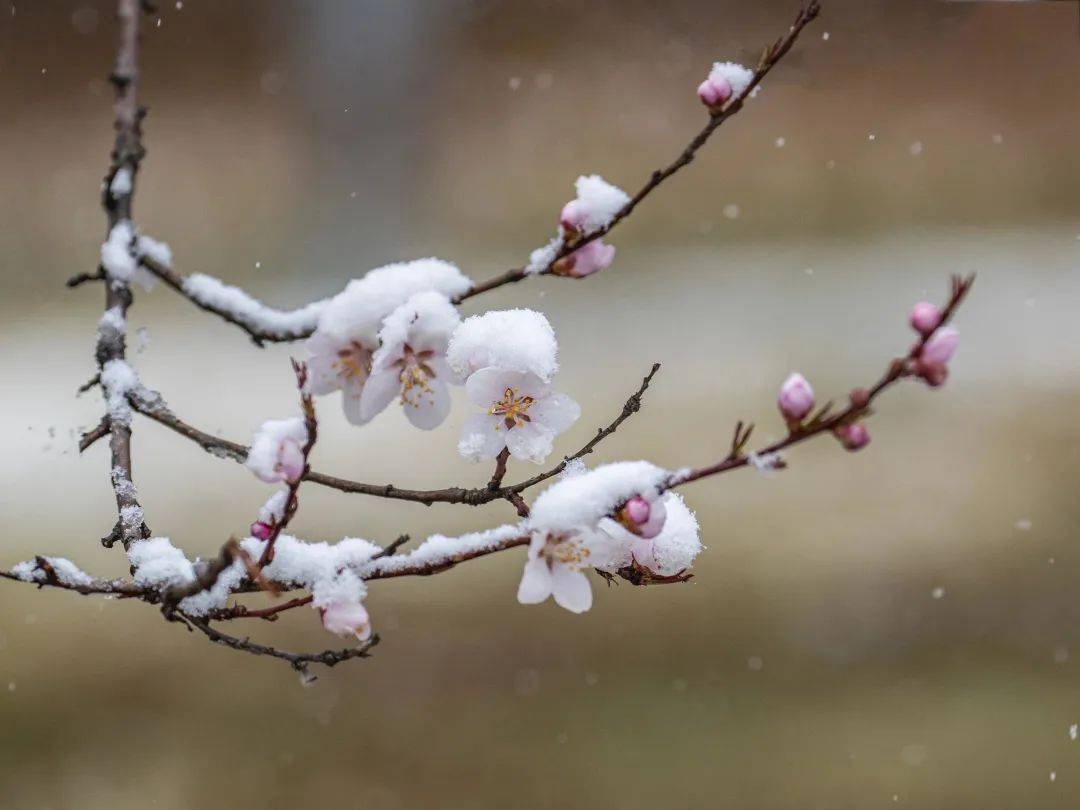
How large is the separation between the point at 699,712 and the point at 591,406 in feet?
1.94

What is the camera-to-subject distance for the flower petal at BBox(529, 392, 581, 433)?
532 millimetres

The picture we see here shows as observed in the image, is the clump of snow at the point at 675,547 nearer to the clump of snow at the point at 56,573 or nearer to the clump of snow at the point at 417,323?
the clump of snow at the point at 417,323

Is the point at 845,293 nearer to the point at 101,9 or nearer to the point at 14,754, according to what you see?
the point at 101,9

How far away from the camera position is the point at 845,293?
2.04 metres

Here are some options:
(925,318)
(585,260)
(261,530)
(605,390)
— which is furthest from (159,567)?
(605,390)

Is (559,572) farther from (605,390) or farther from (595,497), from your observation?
(605,390)

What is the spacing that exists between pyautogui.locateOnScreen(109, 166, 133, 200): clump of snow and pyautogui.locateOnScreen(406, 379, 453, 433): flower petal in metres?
→ 0.18

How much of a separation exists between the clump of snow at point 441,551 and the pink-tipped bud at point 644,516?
48mm

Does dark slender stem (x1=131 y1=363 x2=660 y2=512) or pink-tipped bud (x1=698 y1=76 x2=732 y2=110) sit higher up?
pink-tipped bud (x1=698 y1=76 x2=732 y2=110)

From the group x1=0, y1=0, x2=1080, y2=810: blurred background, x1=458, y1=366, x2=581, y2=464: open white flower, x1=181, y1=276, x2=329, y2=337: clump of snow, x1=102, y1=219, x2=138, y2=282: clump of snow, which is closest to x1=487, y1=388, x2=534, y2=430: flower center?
x1=458, y1=366, x2=581, y2=464: open white flower

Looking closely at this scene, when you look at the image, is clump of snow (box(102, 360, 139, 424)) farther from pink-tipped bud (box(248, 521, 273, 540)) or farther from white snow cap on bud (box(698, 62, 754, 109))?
white snow cap on bud (box(698, 62, 754, 109))

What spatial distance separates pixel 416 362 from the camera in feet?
1.72

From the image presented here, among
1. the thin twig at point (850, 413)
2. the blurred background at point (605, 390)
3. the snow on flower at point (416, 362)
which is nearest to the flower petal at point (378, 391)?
the snow on flower at point (416, 362)

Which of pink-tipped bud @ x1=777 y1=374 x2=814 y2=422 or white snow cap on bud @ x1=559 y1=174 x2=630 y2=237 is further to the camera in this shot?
white snow cap on bud @ x1=559 y1=174 x2=630 y2=237
